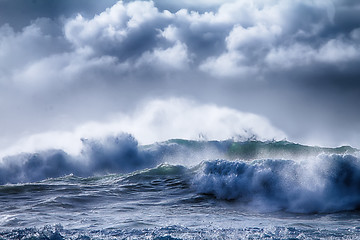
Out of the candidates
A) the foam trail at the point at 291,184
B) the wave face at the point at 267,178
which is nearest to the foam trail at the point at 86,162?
the wave face at the point at 267,178

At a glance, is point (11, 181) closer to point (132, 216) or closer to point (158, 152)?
point (158, 152)

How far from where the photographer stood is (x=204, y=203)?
34.6ft

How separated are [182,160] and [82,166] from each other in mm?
5601

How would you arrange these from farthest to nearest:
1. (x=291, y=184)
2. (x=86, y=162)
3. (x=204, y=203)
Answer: (x=86, y=162) < (x=291, y=184) < (x=204, y=203)

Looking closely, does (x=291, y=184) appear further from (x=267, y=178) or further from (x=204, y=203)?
(x=204, y=203)

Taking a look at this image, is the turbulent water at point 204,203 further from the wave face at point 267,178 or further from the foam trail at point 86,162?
the foam trail at point 86,162

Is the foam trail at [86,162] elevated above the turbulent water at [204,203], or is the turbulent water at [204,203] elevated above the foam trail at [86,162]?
the foam trail at [86,162]

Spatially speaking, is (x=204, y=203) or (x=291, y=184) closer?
(x=204, y=203)

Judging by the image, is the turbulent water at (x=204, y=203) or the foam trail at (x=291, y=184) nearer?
the turbulent water at (x=204, y=203)

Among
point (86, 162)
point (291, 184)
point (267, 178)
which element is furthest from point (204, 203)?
point (86, 162)

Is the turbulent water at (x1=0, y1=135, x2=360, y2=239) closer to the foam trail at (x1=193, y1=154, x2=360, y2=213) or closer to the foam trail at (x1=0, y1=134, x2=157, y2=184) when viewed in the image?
the foam trail at (x1=193, y1=154, x2=360, y2=213)

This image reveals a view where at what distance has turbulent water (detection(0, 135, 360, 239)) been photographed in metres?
6.83

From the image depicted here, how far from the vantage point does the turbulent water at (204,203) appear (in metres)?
6.83

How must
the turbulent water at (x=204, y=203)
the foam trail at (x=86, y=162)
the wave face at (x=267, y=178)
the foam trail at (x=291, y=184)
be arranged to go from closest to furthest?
the turbulent water at (x=204, y=203)
the foam trail at (x=291, y=184)
the wave face at (x=267, y=178)
the foam trail at (x=86, y=162)
